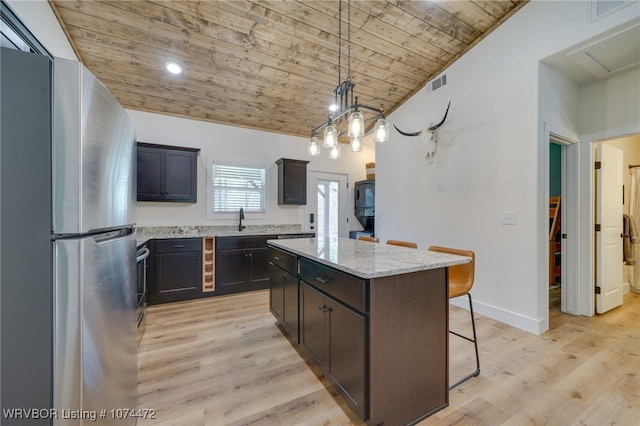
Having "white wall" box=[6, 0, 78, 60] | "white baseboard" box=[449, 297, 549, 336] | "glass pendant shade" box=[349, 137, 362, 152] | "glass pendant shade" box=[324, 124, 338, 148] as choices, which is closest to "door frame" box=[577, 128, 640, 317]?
"white baseboard" box=[449, 297, 549, 336]

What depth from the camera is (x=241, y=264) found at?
3916mm

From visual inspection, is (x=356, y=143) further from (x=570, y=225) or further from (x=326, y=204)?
(x=326, y=204)

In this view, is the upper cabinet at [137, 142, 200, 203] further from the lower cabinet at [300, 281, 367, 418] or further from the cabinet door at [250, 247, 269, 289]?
the lower cabinet at [300, 281, 367, 418]

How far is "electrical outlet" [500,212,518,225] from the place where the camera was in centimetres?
278

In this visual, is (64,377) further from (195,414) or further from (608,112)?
(608,112)

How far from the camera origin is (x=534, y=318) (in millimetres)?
2604

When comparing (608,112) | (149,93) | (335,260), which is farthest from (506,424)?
(149,93)

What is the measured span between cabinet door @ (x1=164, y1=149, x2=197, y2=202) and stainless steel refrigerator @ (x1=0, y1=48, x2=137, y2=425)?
10.1 feet


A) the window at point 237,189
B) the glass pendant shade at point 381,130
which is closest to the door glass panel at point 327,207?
the window at point 237,189

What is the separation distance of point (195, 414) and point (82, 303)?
45.0 inches

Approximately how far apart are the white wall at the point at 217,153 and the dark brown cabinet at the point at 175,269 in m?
0.71

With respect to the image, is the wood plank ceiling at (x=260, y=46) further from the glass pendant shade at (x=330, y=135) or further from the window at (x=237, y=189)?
the glass pendant shade at (x=330, y=135)

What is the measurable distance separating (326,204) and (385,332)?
4172mm

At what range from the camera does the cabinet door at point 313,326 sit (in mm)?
1757
